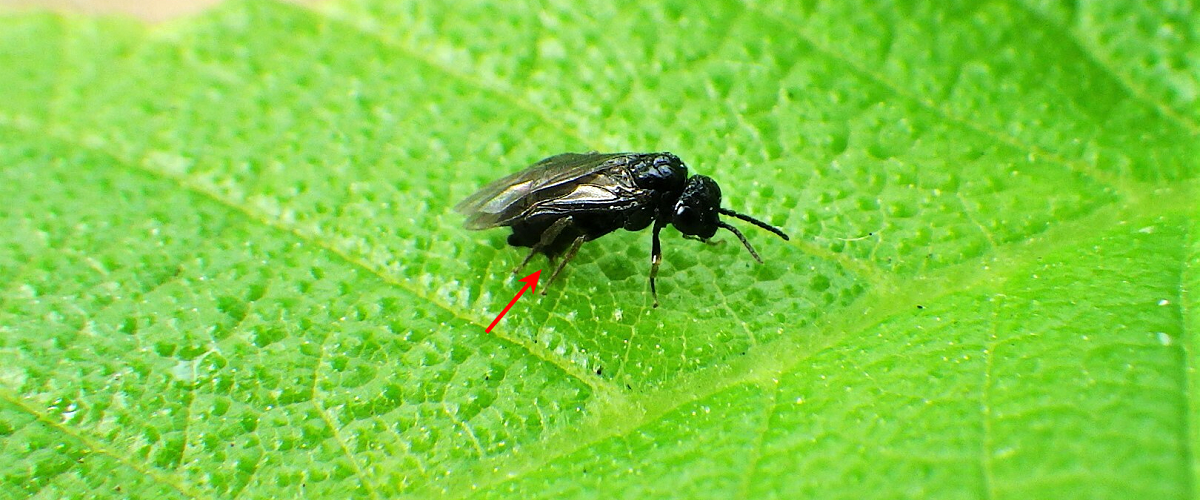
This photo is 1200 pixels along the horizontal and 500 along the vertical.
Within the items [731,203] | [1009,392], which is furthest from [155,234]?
[1009,392]

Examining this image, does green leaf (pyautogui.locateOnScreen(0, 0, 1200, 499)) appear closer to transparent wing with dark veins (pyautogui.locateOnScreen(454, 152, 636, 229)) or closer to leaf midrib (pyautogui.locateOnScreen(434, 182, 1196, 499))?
leaf midrib (pyautogui.locateOnScreen(434, 182, 1196, 499))

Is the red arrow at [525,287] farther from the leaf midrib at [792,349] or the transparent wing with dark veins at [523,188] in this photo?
the leaf midrib at [792,349]

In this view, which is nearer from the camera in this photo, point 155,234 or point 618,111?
point 155,234

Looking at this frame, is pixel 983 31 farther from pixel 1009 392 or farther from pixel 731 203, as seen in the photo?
pixel 1009 392

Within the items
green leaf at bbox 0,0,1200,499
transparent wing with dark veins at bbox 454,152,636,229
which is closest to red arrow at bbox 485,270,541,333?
green leaf at bbox 0,0,1200,499

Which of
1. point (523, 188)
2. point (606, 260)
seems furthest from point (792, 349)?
point (523, 188)

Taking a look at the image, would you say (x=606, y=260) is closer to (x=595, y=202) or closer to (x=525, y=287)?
(x=595, y=202)

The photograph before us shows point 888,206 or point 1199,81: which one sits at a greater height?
point 1199,81
